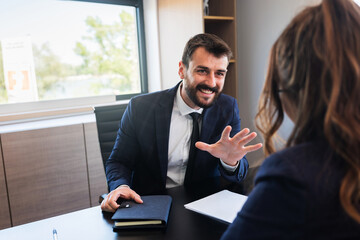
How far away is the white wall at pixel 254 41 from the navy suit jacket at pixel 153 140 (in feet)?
3.84

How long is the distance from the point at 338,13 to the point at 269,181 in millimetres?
355

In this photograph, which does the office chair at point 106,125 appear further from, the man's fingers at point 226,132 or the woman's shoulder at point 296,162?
the woman's shoulder at point 296,162

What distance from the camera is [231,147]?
150cm

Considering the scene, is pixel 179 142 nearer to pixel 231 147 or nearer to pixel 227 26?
pixel 231 147

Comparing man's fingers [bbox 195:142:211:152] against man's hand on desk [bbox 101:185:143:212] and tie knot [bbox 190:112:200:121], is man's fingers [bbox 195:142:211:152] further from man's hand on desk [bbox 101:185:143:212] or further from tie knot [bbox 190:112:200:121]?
tie knot [bbox 190:112:200:121]

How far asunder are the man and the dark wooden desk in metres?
0.51

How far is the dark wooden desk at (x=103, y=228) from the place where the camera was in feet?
3.56

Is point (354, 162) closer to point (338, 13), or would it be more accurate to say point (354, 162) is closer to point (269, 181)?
point (269, 181)

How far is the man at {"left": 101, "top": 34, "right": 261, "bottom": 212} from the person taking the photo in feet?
5.95

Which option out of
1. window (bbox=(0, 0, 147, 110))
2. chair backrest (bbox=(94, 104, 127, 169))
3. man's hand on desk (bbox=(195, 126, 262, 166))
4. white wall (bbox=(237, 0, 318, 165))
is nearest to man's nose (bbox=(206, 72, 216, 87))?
man's hand on desk (bbox=(195, 126, 262, 166))

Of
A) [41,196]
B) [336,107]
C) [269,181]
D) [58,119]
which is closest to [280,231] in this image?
[269,181]

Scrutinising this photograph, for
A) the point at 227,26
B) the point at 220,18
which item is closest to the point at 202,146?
the point at 220,18

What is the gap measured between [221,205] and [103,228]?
450 mm

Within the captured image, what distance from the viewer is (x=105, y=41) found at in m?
3.26
